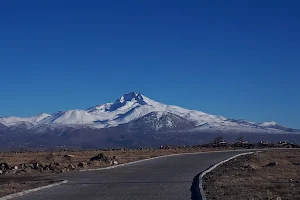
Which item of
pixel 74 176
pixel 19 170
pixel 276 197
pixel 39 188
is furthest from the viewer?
pixel 19 170

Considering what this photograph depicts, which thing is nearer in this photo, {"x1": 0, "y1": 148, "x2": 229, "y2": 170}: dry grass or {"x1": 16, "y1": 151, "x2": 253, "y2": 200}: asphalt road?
{"x1": 16, "y1": 151, "x2": 253, "y2": 200}: asphalt road

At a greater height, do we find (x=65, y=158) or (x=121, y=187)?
(x=65, y=158)

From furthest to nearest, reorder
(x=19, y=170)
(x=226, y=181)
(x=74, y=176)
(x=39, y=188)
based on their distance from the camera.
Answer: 1. (x=19, y=170)
2. (x=74, y=176)
3. (x=226, y=181)
4. (x=39, y=188)

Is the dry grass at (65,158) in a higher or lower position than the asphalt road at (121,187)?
higher

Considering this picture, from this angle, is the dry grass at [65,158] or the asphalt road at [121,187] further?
the dry grass at [65,158]

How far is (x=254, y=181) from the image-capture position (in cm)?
2641

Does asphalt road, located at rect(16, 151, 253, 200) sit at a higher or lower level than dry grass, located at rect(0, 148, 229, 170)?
Answer: lower

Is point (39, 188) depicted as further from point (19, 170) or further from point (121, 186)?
point (19, 170)

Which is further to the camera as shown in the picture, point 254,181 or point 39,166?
point 39,166

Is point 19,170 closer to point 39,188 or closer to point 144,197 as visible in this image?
point 39,188

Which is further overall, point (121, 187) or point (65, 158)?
point (65, 158)

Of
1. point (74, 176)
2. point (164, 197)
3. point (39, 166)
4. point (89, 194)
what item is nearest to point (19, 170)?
point (39, 166)

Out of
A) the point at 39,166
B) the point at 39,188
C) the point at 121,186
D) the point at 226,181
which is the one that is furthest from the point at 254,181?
the point at 39,166

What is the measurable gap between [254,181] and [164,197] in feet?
24.7
